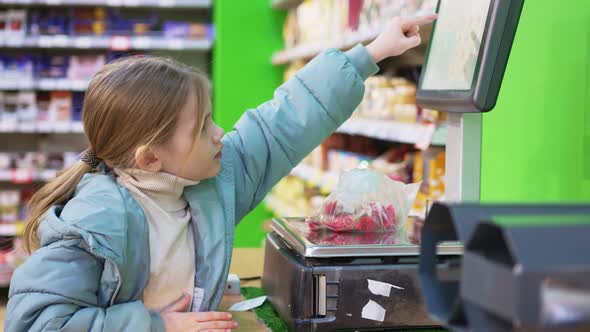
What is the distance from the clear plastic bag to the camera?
1.38 meters

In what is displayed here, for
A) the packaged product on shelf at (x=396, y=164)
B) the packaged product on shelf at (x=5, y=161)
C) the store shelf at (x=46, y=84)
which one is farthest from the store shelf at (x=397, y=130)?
the packaged product on shelf at (x=5, y=161)

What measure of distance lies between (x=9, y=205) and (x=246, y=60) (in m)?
2.02

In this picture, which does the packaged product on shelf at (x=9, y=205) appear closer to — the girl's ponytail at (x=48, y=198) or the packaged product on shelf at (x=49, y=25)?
the packaged product on shelf at (x=49, y=25)

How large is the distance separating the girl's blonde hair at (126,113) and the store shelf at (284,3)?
3.47 meters

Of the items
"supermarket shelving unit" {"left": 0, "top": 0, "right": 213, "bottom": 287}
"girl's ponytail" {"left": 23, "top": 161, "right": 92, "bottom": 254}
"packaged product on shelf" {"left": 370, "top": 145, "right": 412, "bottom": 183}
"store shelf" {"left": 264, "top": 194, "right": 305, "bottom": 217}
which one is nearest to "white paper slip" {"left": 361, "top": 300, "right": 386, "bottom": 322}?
"girl's ponytail" {"left": 23, "top": 161, "right": 92, "bottom": 254}

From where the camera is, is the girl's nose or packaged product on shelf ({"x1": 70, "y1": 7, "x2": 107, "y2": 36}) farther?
packaged product on shelf ({"x1": 70, "y1": 7, "x2": 107, "y2": 36})

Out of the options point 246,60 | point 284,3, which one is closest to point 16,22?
point 246,60

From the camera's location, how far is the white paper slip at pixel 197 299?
1.30 meters

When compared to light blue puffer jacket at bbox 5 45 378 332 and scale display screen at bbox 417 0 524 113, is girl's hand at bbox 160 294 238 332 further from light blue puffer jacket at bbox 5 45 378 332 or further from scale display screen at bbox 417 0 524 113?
scale display screen at bbox 417 0 524 113

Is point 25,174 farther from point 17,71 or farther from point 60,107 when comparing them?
point 17,71

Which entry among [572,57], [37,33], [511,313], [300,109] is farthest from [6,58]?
[511,313]

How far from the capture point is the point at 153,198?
1.33m

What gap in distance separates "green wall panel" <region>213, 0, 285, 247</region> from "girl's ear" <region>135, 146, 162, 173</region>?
3.68m

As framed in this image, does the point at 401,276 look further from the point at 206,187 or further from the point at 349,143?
the point at 349,143
